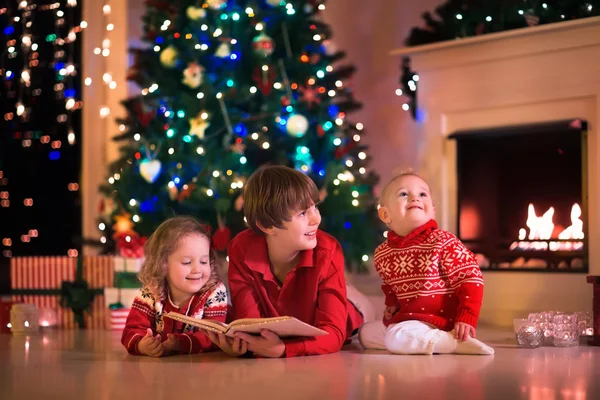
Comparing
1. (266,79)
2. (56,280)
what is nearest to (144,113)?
(266,79)

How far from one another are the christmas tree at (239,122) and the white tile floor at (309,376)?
137cm

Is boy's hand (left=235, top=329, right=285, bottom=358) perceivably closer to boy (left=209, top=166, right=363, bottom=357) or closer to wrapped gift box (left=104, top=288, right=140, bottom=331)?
boy (left=209, top=166, right=363, bottom=357)

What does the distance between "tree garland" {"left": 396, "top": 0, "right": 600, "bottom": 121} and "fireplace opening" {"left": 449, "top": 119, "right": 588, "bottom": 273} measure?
448 millimetres

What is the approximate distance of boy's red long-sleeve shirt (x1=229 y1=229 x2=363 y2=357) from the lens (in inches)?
103

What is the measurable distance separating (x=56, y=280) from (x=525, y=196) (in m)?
2.18

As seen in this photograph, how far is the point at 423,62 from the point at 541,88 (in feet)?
2.14

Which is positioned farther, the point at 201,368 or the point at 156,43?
the point at 156,43

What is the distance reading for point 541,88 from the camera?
12.9ft

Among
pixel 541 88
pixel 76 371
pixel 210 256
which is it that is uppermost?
pixel 541 88

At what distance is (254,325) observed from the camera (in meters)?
2.40

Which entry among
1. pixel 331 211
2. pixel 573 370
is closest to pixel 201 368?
pixel 573 370

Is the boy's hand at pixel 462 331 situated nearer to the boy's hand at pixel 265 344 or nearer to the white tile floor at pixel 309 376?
the white tile floor at pixel 309 376

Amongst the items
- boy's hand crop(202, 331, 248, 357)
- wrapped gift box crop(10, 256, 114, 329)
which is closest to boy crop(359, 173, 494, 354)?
boy's hand crop(202, 331, 248, 357)

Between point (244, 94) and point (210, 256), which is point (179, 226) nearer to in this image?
point (210, 256)
